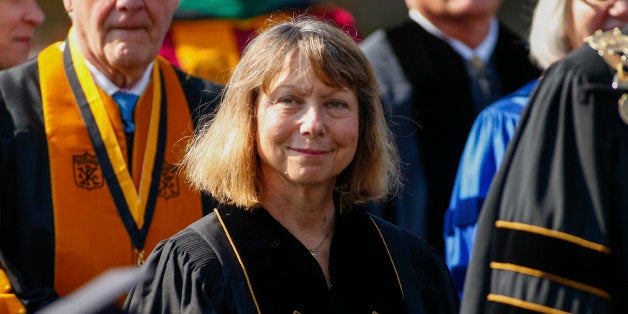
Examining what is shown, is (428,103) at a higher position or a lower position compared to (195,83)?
lower

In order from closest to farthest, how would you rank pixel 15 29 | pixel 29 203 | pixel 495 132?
pixel 29 203
pixel 495 132
pixel 15 29

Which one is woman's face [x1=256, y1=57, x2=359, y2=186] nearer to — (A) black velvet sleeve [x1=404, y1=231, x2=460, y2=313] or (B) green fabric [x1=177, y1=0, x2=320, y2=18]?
(A) black velvet sleeve [x1=404, y1=231, x2=460, y2=313]

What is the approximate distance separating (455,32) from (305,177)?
9.13 ft

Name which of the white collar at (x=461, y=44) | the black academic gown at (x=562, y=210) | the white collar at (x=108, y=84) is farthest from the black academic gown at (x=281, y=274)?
the white collar at (x=461, y=44)

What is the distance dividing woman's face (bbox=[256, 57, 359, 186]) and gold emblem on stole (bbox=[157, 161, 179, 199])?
1.07 metres

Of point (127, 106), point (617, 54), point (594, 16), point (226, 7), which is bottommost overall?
point (127, 106)

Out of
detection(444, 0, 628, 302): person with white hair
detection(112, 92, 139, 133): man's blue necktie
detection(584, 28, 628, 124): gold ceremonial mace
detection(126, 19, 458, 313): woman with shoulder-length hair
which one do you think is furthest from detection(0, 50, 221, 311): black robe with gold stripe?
detection(584, 28, 628, 124): gold ceremonial mace

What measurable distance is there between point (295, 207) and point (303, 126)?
283mm

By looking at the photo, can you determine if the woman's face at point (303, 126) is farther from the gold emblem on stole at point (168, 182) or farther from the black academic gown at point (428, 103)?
the black academic gown at point (428, 103)

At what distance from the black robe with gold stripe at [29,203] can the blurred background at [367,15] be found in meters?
7.68

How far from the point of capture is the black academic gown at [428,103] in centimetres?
677

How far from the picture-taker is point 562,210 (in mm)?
4324

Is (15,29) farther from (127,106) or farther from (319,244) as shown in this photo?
(319,244)

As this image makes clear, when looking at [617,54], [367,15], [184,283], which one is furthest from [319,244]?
[367,15]
